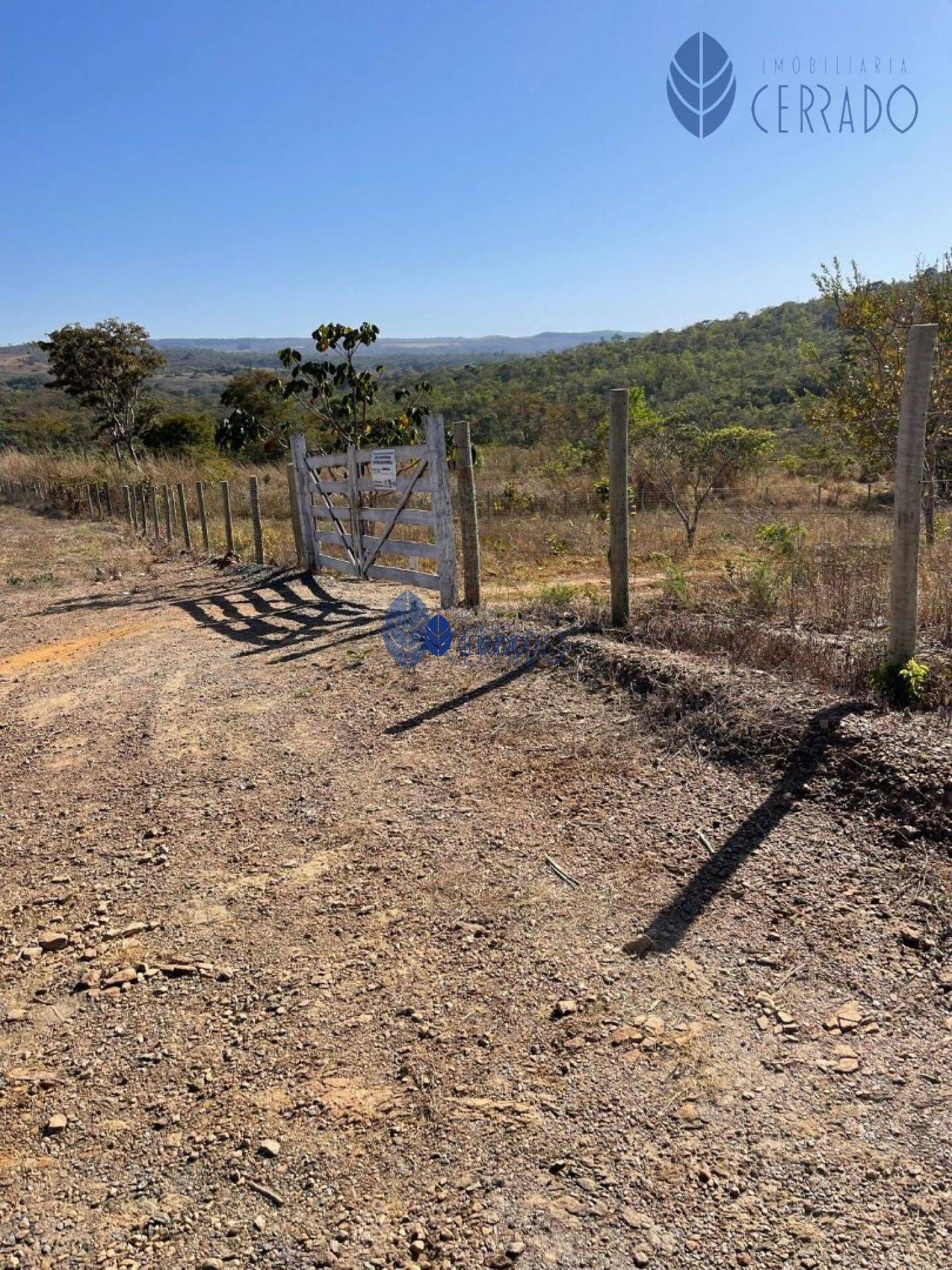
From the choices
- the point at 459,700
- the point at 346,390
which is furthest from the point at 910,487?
the point at 346,390

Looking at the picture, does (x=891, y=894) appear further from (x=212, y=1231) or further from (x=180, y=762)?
(x=180, y=762)

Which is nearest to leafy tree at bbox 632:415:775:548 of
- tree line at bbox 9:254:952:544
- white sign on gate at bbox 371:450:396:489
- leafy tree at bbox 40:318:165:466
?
tree line at bbox 9:254:952:544

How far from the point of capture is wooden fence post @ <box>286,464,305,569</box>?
11375 millimetres

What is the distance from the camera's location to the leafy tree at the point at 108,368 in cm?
3325

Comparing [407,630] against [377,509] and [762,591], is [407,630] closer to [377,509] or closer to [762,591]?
[377,509]

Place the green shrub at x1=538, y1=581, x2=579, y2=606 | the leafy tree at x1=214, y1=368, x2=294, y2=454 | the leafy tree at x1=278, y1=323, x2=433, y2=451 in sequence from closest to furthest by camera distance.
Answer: the green shrub at x1=538, y1=581, x2=579, y2=606 < the leafy tree at x1=278, y1=323, x2=433, y2=451 < the leafy tree at x1=214, y1=368, x2=294, y2=454

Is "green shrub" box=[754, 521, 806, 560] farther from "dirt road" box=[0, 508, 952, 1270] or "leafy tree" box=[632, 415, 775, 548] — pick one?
"leafy tree" box=[632, 415, 775, 548]

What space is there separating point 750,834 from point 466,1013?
155 cm

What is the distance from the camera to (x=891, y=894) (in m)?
3.08

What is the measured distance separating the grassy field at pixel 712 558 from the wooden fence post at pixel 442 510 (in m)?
0.57

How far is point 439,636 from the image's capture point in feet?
22.3

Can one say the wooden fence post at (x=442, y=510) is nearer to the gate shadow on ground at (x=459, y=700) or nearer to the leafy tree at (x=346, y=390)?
the gate shadow on ground at (x=459, y=700)

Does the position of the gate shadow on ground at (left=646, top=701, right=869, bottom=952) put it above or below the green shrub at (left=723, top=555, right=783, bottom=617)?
below

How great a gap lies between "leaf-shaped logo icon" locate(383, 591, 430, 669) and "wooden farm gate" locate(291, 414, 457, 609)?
0.27m
